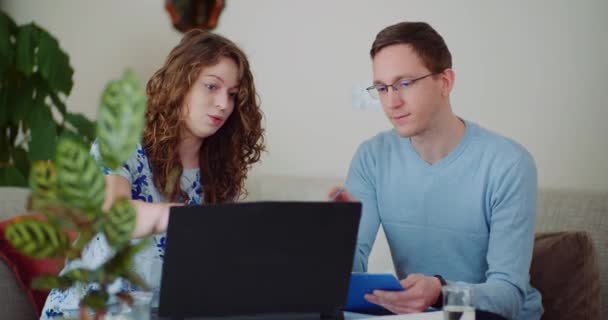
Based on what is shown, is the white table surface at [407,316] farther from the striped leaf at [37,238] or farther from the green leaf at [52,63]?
the green leaf at [52,63]

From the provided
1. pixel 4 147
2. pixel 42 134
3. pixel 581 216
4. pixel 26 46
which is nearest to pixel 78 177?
pixel 581 216

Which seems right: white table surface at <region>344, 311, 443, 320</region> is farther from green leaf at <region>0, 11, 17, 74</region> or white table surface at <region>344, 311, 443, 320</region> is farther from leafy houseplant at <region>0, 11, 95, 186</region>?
green leaf at <region>0, 11, 17, 74</region>

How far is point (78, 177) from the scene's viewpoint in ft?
2.51

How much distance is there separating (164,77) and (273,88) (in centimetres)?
140

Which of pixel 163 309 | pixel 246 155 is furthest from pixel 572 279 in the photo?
pixel 163 309

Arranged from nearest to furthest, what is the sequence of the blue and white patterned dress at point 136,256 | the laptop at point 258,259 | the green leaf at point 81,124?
the laptop at point 258,259, the blue and white patterned dress at point 136,256, the green leaf at point 81,124

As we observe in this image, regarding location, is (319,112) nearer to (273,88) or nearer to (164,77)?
(273,88)

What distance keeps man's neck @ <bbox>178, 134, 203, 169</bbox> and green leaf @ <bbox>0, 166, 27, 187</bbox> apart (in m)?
1.49

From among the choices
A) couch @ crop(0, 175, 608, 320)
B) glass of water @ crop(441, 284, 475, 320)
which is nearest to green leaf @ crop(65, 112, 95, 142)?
couch @ crop(0, 175, 608, 320)

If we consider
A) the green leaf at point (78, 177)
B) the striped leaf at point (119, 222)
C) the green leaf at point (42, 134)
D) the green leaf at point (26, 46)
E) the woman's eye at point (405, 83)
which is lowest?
the green leaf at point (42, 134)

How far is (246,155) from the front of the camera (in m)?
2.33

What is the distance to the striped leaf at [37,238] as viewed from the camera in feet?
2.54

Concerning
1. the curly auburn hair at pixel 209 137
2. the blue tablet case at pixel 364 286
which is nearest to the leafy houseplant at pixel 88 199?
the blue tablet case at pixel 364 286

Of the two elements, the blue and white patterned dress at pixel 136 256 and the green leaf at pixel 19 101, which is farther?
the green leaf at pixel 19 101
